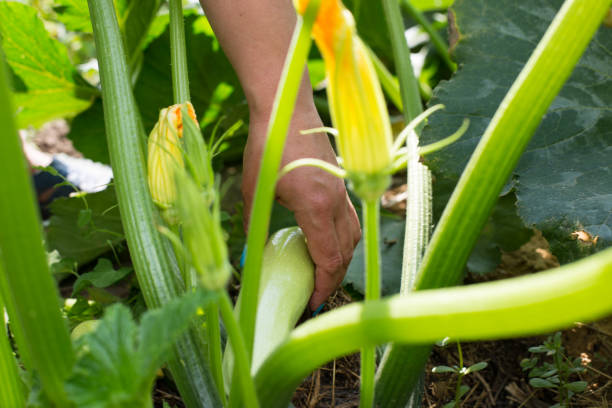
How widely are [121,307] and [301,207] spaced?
0.46m

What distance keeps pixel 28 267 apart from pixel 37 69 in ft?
4.46

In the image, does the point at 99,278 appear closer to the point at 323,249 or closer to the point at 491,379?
the point at 323,249

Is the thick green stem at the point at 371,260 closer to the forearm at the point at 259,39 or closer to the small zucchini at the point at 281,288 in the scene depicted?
the small zucchini at the point at 281,288

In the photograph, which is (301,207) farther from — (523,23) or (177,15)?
(523,23)

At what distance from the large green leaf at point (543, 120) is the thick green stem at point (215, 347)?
53 centimetres

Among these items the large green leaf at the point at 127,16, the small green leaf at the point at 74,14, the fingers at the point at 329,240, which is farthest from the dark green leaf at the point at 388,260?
the small green leaf at the point at 74,14

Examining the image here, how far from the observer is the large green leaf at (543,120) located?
3.67ft

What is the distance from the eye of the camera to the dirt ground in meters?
1.28

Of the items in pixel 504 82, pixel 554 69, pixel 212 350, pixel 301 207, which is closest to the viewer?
pixel 554 69

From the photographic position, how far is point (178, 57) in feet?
3.80

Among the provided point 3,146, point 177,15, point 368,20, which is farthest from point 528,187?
point 368,20

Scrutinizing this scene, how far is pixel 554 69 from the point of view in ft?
2.67

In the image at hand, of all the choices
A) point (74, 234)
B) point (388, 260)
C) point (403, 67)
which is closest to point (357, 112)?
point (403, 67)

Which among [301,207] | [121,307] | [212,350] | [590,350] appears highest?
[121,307]
